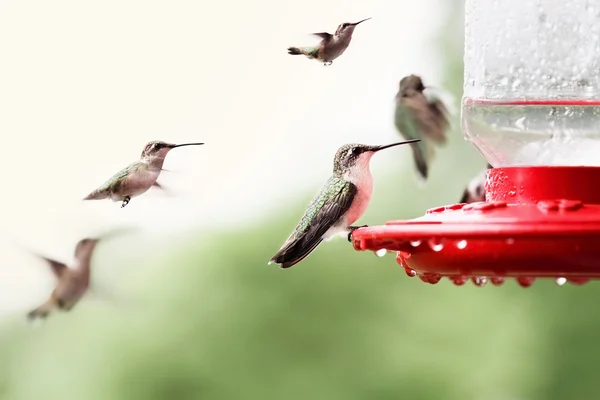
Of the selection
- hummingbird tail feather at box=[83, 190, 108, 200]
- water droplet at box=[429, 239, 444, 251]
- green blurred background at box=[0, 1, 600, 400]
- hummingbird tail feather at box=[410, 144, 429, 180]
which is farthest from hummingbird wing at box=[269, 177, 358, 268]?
green blurred background at box=[0, 1, 600, 400]

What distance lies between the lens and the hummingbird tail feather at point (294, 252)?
4.07 metres

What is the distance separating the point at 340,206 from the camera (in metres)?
4.24

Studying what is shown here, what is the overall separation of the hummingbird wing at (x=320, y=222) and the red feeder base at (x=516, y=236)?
863 millimetres

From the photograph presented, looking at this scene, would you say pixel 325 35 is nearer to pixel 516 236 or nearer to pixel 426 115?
pixel 426 115

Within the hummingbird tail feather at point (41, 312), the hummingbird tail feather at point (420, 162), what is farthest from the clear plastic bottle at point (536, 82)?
the hummingbird tail feather at point (41, 312)

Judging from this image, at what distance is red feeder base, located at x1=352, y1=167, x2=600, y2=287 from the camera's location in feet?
9.72

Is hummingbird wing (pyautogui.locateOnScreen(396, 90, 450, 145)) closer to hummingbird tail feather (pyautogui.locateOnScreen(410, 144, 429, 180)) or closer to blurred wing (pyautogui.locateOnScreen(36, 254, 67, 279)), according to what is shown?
hummingbird tail feather (pyautogui.locateOnScreen(410, 144, 429, 180))

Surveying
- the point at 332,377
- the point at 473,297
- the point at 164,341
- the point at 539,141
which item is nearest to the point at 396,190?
the point at 473,297

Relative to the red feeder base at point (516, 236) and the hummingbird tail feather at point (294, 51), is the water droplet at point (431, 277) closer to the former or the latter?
the red feeder base at point (516, 236)

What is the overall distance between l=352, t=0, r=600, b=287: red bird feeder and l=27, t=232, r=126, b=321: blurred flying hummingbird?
297 cm

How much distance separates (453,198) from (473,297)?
110cm

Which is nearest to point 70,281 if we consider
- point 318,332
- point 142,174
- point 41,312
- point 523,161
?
point 41,312

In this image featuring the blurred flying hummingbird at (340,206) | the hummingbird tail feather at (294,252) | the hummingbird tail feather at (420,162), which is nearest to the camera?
the hummingbird tail feather at (294,252)

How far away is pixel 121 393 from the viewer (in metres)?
11.6
